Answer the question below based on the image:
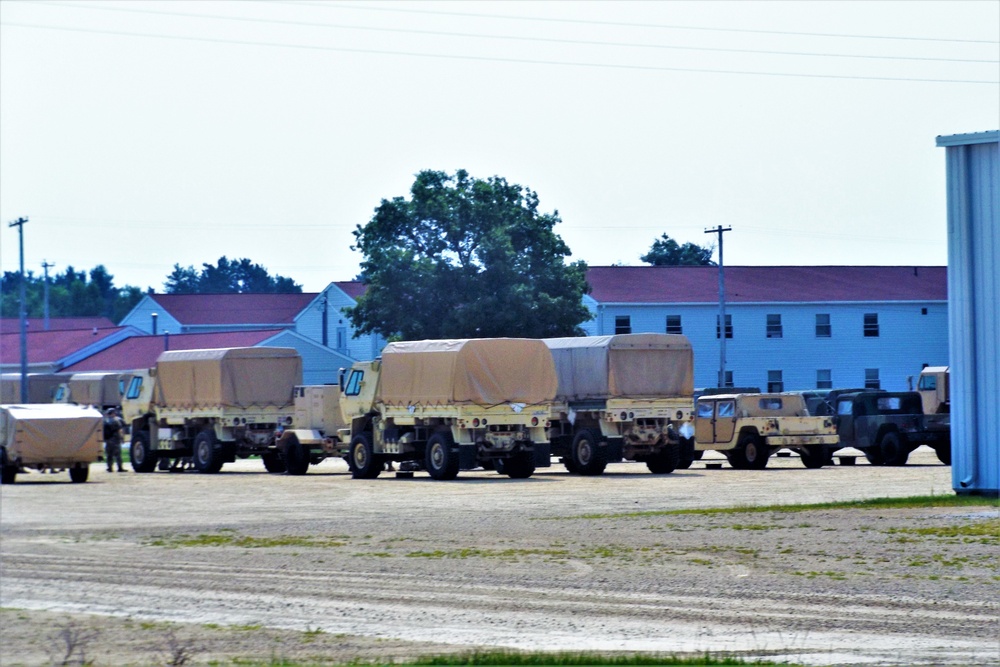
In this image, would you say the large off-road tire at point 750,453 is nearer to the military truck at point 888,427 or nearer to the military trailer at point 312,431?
the military truck at point 888,427

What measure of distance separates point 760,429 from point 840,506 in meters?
12.9

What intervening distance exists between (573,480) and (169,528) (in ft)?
41.1

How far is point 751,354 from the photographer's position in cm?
7312

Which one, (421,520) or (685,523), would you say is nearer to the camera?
(685,523)

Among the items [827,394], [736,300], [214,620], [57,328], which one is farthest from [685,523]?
[57,328]

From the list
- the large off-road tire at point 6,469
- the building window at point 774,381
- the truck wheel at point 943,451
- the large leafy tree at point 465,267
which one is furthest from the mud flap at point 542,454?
the building window at point 774,381

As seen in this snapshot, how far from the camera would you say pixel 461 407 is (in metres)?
32.5

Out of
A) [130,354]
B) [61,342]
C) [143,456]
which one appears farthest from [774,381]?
[143,456]

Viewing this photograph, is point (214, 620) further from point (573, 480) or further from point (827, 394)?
point (827, 394)

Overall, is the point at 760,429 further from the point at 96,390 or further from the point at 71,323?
the point at 71,323

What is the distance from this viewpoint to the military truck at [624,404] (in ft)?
113

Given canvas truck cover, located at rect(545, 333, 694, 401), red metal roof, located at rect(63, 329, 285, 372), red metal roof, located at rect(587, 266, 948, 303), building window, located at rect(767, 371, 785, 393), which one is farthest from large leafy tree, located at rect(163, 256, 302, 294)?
building window, located at rect(767, 371, 785, 393)

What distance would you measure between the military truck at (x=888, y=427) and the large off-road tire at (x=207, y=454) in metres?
15.3

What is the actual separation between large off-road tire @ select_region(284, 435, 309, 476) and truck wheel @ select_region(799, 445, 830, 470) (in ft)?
38.3
